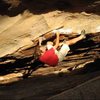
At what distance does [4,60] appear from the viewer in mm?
2717

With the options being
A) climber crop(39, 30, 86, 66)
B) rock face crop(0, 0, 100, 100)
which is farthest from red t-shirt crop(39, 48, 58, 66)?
rock face crop(0, 0, 100, 100)

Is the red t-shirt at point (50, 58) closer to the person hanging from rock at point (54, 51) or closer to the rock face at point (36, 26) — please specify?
the person hanging from rock at point (54, 51)

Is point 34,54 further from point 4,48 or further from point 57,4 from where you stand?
point 57,4

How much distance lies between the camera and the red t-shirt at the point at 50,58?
253 cm

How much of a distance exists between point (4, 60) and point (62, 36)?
0.54m

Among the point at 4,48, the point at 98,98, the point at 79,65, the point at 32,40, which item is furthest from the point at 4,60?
the point at 98,98

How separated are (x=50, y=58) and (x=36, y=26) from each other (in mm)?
278

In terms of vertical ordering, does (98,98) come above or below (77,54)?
below

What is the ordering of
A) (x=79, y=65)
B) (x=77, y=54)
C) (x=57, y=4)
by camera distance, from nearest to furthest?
(x=57, y=4), (x=77, y=54), (x=79, y=65)

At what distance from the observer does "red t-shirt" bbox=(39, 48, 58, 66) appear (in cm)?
253

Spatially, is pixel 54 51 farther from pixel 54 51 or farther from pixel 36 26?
pixel 36 26

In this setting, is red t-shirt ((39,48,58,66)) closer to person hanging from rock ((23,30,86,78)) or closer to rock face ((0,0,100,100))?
person hanging from rock ((23,30,86,78))

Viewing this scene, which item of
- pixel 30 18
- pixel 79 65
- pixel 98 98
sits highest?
pixel 30 18

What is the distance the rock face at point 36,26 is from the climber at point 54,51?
0.05m
